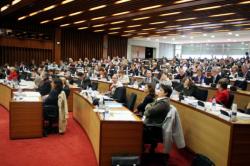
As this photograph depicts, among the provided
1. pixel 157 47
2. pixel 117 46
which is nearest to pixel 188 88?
pixel 117 46

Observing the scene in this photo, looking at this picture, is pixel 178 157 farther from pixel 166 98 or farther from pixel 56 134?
pixel 56 134

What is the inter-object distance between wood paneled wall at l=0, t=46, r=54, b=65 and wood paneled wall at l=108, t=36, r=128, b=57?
22.4ft

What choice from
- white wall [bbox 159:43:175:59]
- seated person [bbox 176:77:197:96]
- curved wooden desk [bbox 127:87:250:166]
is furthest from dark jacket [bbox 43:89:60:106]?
white wall [bbox 159:43:175:59]

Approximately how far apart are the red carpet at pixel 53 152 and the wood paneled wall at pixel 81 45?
15943 millimetres

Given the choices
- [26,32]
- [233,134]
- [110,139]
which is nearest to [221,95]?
[233,134]

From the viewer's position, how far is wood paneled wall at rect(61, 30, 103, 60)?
21219 mm

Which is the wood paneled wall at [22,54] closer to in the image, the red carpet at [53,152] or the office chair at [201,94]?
the red carpet at [53,152]

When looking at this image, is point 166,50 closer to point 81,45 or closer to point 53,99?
point 81,45

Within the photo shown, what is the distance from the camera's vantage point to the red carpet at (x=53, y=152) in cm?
436

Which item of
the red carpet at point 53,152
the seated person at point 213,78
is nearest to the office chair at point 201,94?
the red carpet at point 53,152

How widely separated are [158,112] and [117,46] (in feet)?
71.8

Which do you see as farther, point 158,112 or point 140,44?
point 140,44

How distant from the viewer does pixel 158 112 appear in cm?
422

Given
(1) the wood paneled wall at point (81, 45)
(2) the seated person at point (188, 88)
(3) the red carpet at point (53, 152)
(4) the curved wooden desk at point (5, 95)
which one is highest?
(1) the wood paneled wall at point (81, 45)
